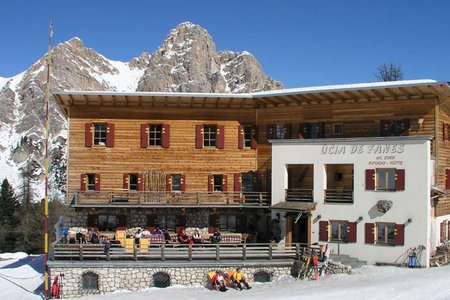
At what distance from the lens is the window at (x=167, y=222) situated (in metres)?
33.3

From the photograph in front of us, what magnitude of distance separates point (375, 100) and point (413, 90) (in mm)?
2385

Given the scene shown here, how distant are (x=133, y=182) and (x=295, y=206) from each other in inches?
403

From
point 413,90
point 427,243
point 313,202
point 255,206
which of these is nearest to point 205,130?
point 255,206

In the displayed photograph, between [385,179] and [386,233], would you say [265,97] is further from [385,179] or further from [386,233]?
[386,233]

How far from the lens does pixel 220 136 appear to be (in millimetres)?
33969

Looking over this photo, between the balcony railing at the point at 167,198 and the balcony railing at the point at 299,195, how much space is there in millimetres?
1977

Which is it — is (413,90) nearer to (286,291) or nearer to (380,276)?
(380,276)

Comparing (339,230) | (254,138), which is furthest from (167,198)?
(339,230)

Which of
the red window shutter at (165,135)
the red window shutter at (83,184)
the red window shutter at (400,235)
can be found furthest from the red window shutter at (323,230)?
the red window shutter at (83,184)

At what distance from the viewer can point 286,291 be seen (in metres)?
24.1

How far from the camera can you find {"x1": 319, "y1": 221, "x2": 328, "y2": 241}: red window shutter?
29.1 metres

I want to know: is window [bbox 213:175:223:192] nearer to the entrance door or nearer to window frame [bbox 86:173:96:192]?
the entrance door

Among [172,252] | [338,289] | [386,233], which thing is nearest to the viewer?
[338,289]

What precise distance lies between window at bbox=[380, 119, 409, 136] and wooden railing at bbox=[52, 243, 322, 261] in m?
8.01
